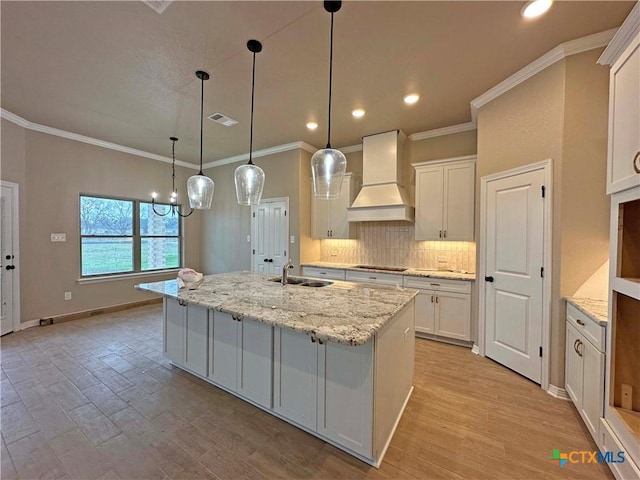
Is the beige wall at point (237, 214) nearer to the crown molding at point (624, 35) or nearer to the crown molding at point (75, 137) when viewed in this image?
the crown molding at point (75, 137)

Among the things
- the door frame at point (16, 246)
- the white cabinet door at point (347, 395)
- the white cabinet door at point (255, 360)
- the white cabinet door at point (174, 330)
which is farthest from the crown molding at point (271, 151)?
the white cabinet door at point (347, 395)

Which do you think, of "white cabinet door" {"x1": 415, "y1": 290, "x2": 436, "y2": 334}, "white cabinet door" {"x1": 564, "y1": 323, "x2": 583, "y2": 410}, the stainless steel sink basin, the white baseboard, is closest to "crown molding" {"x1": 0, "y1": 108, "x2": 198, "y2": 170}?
the stainless steel sink basin

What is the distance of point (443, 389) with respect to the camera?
95.7 inches

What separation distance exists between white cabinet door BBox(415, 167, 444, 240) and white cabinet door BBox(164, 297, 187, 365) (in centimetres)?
321

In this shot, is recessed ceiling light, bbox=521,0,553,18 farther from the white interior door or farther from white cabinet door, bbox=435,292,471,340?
white cabinet door, bbox=435,292,471,340

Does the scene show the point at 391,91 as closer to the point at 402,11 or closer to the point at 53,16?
the point at 402,11

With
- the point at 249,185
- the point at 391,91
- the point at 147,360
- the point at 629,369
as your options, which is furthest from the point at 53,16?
the point at 629,369

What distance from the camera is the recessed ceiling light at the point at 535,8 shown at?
1.81 meters

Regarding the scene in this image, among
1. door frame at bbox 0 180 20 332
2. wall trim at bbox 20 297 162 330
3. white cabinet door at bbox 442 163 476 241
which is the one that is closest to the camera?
white cabinet door at bbox 442 163 476 241

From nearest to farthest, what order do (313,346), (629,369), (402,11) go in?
(629,369), (313,346), (402,11)

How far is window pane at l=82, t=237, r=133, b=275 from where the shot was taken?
4586 mm

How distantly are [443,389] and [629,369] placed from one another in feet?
4.13

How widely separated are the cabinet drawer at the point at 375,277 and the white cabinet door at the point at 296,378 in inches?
89.2

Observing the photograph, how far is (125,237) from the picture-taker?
16.6ft
